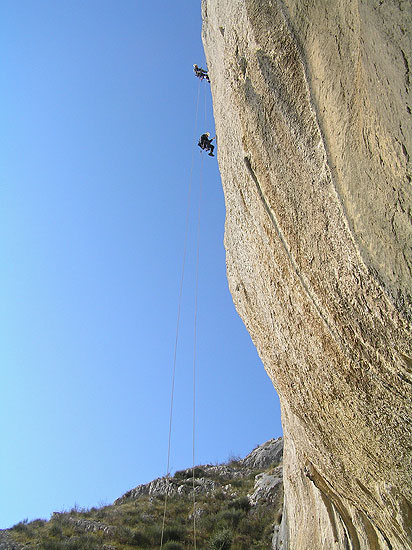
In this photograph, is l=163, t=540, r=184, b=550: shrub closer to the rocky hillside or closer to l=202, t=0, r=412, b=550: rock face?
the rocky hillside

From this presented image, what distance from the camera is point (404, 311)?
3.07 m

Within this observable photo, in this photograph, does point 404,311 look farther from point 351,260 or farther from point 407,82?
point 407,82

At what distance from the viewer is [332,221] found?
3.54 meters

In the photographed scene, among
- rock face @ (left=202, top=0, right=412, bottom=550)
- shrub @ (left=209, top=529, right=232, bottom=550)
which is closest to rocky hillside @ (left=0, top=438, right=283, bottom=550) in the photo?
shrub @ (left=209, top=529, right=232, bottom=550)

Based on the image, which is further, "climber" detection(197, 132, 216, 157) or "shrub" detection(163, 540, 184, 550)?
"shrub" detection(163, 540, 184, 550)

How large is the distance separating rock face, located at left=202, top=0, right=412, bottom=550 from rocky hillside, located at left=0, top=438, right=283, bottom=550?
944 centimetres

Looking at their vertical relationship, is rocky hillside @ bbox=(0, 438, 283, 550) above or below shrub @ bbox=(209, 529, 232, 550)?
above

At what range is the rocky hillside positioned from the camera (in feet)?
50.8

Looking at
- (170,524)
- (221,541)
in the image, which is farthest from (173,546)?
(170,524)

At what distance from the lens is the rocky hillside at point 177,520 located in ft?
50.8

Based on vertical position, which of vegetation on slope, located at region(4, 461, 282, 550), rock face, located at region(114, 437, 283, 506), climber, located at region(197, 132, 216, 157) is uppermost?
climber, located at region(197, 132, 216, 157)

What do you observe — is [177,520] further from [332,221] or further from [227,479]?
[332,221]

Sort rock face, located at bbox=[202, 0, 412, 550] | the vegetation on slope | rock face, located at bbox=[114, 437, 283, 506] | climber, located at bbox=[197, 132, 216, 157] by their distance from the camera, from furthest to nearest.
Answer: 1. rock face, located at bbox=[114, 437, 283, 506]
2. the vegetation on slope
3. climber, located at bbox=[197, 132, 216, 157]
4. rock face, located at bbox=[202, 0, 412, 550]

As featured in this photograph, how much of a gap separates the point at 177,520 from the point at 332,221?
693 inches
